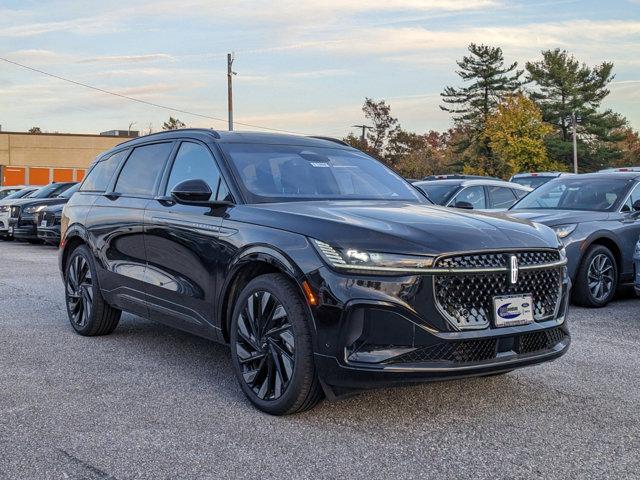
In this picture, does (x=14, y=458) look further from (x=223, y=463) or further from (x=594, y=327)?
(x=594, y=327)

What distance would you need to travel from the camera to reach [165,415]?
459 cm

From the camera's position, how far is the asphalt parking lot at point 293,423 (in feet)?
12.4

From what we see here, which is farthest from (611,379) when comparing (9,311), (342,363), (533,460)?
(9,311)

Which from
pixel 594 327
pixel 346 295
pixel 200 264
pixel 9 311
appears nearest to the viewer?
pixel 346 295

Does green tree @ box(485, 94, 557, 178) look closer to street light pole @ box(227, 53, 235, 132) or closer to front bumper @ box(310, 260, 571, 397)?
street light pole @ box(227, 53, 235, 132)

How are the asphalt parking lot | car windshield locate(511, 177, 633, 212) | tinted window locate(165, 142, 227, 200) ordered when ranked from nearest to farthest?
the asphalt parking lot
tinted window locate(165, 142, 227, 200)
car windshield locate(511, 177, 633, 212)

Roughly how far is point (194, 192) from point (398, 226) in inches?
57.8

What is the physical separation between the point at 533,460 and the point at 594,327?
4014mm

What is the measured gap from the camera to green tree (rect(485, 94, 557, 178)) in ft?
222

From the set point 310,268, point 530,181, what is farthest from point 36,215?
point 310,268

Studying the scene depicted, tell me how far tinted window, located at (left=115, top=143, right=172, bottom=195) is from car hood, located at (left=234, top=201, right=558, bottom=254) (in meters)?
1.41

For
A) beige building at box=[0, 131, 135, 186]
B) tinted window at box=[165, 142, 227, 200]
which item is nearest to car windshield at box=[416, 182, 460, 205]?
tinted window at box=[165, 142, 227, 200]

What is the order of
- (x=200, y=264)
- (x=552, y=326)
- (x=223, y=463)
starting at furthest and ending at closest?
(x=200, y=264), (x=552, y=326), (x=223, y=463)

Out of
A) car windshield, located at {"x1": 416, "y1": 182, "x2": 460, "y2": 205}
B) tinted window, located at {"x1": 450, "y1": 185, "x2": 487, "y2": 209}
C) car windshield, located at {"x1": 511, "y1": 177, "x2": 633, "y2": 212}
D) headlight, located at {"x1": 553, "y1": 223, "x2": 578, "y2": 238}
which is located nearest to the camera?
headlight, located at {"x1": 553, "y1": 223, "x2": 578, "y2": 238}
